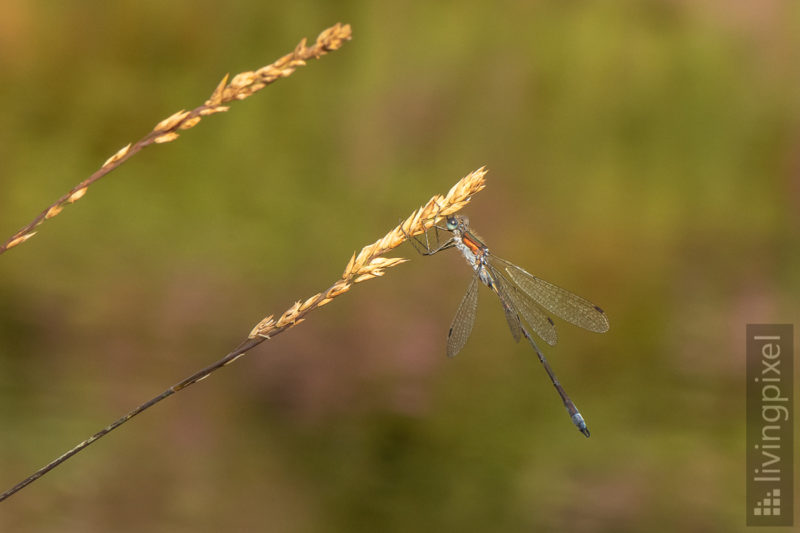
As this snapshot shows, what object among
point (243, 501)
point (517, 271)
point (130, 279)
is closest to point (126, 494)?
point (243, 501)

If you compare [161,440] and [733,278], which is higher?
[733,278]

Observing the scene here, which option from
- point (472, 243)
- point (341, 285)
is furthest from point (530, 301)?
point (341, 285)

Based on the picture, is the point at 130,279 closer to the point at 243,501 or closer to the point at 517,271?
the point at 243,501

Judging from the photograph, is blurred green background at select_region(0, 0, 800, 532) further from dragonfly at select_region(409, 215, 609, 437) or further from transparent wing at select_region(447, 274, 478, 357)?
transparent wing at select_region(447, 274, 478, 357)

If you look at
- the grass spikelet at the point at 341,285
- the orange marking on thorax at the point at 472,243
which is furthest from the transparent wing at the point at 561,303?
the grass spikelet at the point at 341,285

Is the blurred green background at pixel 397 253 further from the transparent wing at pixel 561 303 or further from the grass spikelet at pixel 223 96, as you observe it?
the grass spikelet at pixel 223 96
